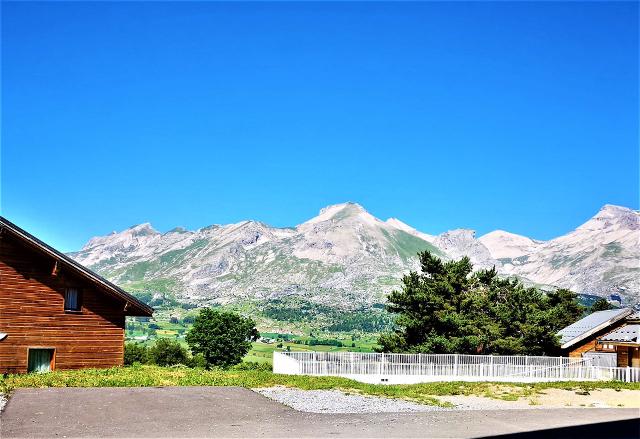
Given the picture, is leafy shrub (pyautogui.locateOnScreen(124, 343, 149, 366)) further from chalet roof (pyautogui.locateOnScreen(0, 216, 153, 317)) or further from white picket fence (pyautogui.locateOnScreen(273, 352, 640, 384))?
white picket fence (pyautogui.locateOnScreen(273, 352, 640, 384))

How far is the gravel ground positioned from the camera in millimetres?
24766

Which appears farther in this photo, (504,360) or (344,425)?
(504,360)

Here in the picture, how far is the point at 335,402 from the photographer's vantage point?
26719 mm

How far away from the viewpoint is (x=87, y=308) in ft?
121

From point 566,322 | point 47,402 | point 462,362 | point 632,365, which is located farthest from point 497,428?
point 566,322

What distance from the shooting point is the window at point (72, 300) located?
36312 millimetres

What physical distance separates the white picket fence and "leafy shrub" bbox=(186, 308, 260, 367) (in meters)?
48.8

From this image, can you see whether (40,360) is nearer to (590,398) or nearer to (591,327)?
(590,398)

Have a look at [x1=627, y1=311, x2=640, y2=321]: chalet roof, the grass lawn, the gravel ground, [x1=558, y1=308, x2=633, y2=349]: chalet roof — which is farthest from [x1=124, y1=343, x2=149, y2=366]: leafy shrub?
[x1=627, y1=311, x2=640, y2=321]: chalet roof

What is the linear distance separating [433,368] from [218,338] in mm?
52499

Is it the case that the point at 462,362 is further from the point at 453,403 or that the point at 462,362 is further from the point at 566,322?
the point at 566,322

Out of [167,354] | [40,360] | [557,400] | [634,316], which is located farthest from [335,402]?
[167,354]

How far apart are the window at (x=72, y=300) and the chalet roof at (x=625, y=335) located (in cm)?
3522

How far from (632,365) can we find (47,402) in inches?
1458
